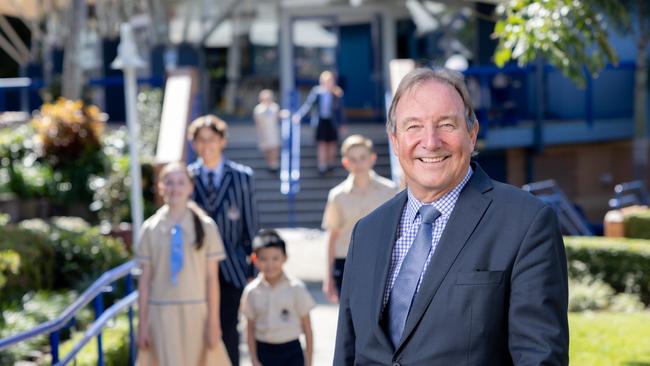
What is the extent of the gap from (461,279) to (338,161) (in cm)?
1575

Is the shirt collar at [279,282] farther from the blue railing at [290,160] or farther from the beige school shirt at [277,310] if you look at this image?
the blue railing at [290,160]

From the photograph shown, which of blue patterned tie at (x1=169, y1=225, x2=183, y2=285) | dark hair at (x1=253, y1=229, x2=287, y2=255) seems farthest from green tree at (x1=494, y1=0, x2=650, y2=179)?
blue patterned tie at (x1=169, y1=225, x2=183, y2=285)

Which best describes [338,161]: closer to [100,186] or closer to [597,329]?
[100,186]

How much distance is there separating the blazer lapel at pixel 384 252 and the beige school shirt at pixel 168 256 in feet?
12.2

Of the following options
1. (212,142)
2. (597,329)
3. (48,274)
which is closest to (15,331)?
(48,274)

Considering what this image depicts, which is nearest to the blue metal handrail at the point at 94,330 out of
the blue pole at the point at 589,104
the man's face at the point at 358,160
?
the man's face at the point at 358,160

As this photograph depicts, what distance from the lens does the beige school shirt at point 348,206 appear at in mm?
8469

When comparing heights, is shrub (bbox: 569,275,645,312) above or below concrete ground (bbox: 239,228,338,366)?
below

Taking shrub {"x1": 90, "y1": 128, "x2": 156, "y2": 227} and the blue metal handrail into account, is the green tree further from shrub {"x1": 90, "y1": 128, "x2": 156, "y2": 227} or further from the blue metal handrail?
shrub {"x1": 90, "y1": 128, "x2": 156, "y2": 227}

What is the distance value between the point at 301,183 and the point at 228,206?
407 inches

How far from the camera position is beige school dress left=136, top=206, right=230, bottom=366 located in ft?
23.9

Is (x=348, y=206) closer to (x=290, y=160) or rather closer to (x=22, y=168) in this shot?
(x=22, y=168)

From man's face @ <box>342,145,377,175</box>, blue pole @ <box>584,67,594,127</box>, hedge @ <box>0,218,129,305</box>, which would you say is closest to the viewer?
man's face @ <box>342,145,377,175</box>

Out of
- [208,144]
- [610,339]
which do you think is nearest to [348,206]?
[208,144]
